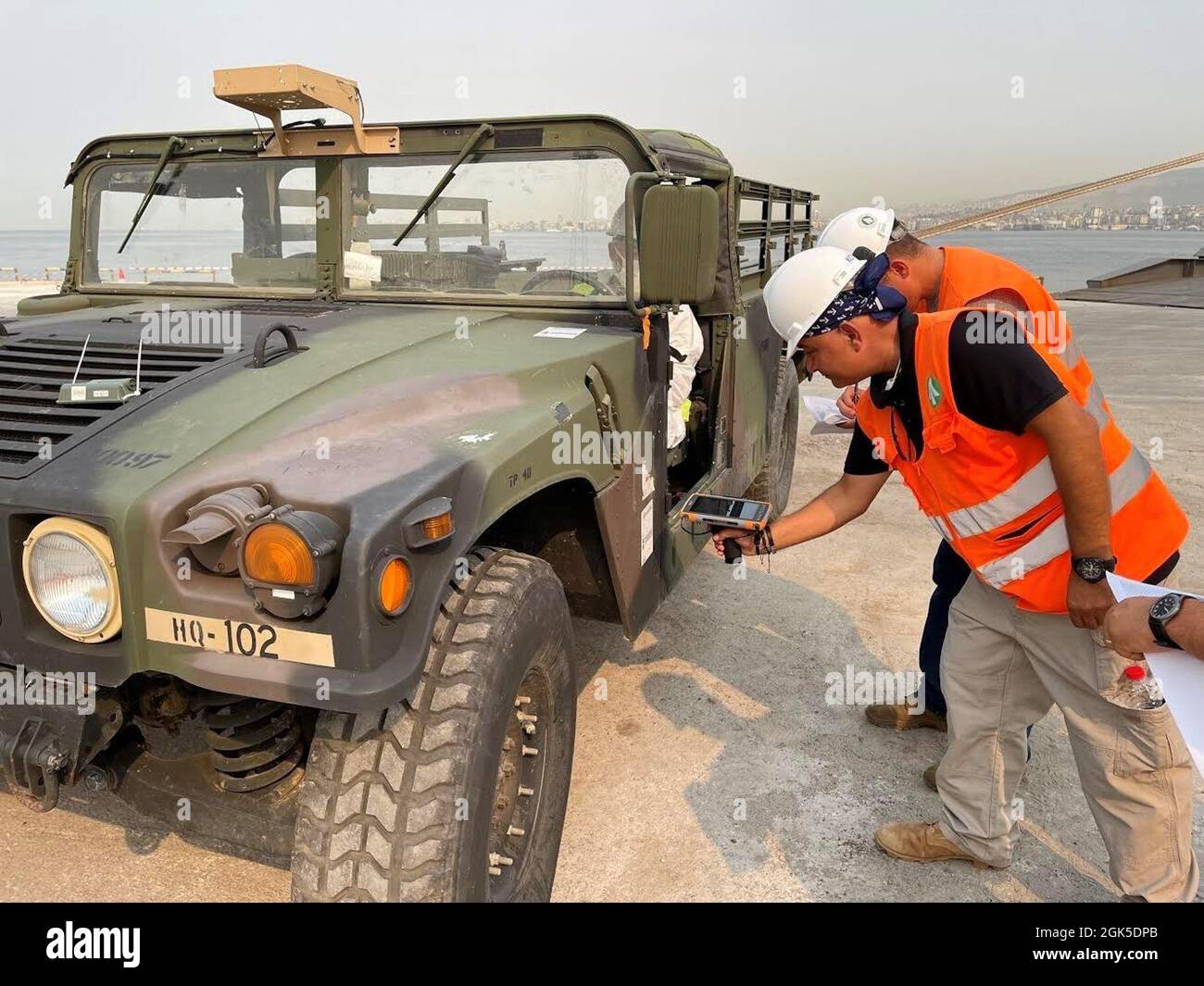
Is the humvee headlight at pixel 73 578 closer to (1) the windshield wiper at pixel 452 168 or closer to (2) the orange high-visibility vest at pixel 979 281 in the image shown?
(1) the windshield wiper at pixel 452 168

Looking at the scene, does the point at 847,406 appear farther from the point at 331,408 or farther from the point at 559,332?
the point at 331,408

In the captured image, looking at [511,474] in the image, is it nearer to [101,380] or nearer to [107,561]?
[107,561]

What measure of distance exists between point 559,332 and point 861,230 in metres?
1.05

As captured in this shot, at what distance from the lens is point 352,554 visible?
5.62 ft

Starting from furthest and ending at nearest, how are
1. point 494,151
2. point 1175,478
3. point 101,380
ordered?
point 1175,478, point 494,151, point 101,380

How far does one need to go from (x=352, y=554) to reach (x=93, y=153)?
3.05 meters

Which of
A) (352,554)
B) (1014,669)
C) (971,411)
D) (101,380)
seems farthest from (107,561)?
(1014,669)

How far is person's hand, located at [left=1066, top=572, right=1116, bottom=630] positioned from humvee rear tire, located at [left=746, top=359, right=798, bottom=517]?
10.6 feet

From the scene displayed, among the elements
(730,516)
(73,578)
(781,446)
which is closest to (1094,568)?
(730,516)

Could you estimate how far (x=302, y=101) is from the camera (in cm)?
336

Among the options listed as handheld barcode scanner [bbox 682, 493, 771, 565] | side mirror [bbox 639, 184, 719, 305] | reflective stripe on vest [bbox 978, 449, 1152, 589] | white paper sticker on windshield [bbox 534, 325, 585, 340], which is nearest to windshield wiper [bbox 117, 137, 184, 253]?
white paper sticker on windshield [bbox 534, 325, 585, 340]

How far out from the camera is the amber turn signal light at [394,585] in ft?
5.76

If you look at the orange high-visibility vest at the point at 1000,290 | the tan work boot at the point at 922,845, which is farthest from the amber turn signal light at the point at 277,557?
the tan work boot at the point at 922,845
